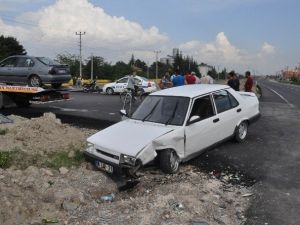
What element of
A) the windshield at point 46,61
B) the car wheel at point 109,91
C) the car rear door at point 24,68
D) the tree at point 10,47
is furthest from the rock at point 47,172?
the tree at point 10,47

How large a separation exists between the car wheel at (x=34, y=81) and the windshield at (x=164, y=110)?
7.36 metres

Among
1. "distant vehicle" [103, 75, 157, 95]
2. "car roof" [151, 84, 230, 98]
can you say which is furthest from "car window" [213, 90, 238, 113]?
"distant vehicle" [103, 75, 157, 95]

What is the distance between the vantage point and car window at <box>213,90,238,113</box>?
9.30m

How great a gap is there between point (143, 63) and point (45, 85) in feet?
338

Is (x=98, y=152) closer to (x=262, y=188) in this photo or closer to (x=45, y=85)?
(x=262, y=188)

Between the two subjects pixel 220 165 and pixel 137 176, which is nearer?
pixel 137 176

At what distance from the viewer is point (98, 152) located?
25.2 feet

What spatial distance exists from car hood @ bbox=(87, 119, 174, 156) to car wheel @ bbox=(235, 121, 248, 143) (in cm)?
259

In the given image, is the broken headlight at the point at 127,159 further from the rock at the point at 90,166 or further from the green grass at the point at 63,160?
the green grass at the point at 63,160

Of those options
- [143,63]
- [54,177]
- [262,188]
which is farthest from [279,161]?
[143,63]

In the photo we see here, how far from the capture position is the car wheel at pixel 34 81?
1541cm

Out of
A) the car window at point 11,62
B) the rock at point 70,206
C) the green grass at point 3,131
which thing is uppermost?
the car window at point 11,62

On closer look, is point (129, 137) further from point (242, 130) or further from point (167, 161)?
point (242, 130)

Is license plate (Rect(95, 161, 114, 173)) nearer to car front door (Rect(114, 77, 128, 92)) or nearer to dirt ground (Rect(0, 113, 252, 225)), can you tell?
dirt ground (Rect(0, 113, 252, 225))
